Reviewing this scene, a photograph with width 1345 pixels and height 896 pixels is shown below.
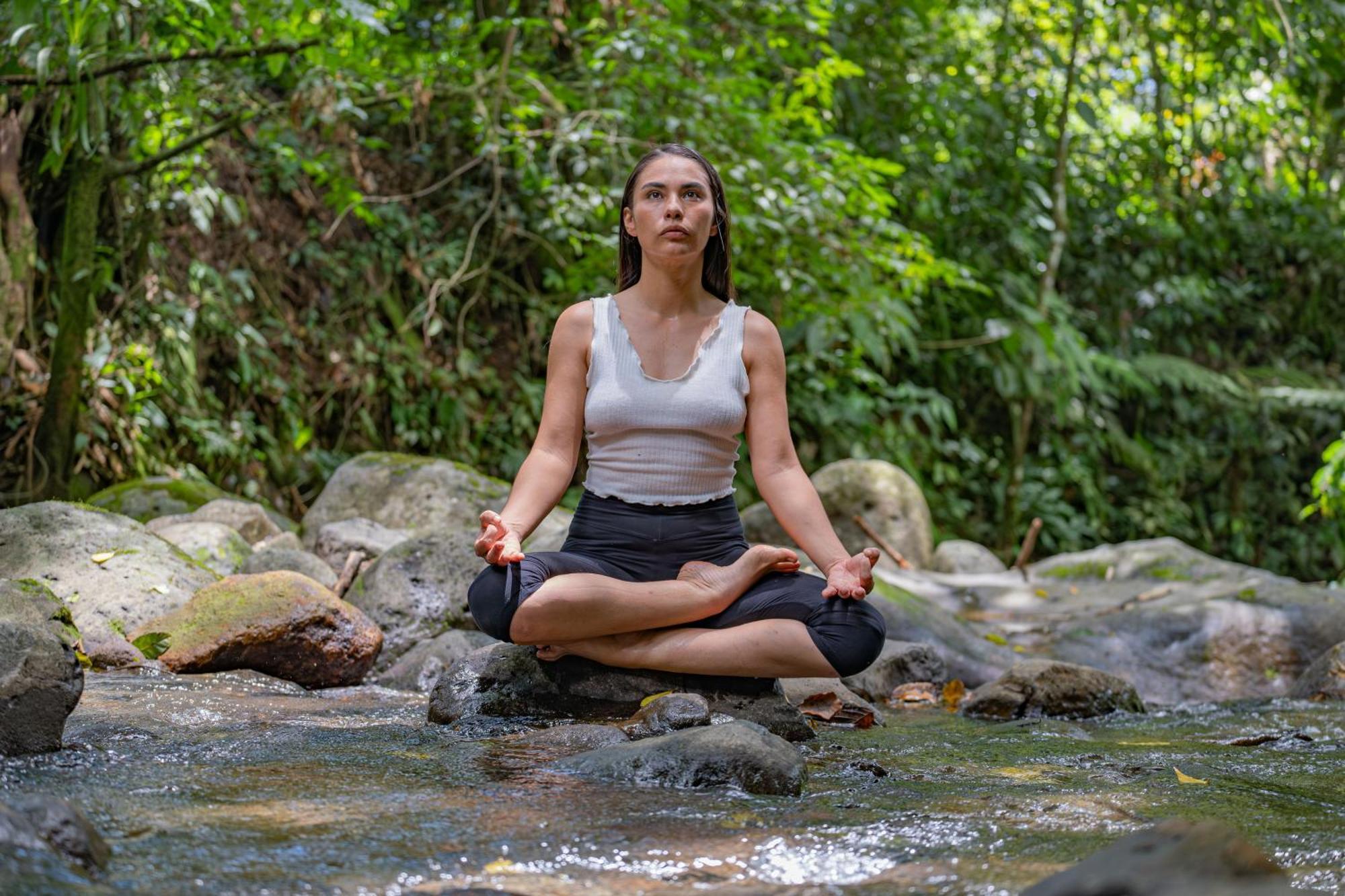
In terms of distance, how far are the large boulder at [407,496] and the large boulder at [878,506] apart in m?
2.36

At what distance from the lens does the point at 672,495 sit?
315 cm

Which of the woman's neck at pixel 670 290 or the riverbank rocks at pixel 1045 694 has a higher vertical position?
the woman's neck at pixel 670 290

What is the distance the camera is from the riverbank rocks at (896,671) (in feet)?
13.4

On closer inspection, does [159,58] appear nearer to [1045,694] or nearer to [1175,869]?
[1045,694]

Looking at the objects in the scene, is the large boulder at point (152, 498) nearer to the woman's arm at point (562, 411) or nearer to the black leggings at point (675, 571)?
the woman's arm at point (562, 411)

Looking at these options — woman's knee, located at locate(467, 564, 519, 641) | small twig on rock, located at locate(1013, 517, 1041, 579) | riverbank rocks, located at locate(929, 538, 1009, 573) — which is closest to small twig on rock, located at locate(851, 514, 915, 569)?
riverbank rocks, located at locate(929, 538, 1009, 573)

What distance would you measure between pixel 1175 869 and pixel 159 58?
447 cm

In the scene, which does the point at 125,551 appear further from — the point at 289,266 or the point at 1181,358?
the point at 1181,358

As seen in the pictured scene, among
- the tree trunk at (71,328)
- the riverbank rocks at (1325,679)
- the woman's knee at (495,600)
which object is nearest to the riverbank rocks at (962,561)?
the riverbank rocks at (1325,679)

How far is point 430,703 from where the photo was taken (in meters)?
2.97

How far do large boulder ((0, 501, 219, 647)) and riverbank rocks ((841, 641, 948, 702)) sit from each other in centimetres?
228

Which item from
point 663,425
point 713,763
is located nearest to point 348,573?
point 663,425

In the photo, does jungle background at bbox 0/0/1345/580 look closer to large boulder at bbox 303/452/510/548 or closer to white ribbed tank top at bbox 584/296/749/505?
large boulder at bbox 303/452/510/548

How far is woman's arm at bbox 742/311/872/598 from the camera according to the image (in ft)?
10.2
